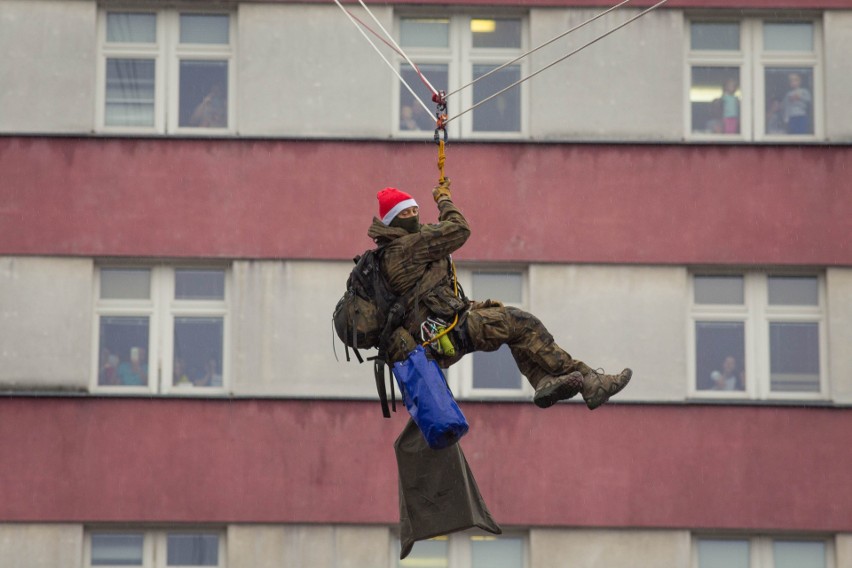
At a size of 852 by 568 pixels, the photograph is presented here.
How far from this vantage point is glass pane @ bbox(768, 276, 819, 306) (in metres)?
25.8

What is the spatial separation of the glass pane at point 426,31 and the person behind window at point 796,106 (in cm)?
382

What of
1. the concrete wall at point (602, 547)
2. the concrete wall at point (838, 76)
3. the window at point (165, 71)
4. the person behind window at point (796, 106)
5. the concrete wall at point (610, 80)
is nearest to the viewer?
the concrete wall at point (602, 547)

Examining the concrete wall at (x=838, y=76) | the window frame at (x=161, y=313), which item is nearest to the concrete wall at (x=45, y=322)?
the window frame at (x=161, y=313)

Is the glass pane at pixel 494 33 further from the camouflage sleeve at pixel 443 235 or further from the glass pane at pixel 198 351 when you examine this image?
the camouflage sleeve at pixel 443 235

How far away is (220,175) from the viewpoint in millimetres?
25547

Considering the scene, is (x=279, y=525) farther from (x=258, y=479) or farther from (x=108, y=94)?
(x=108, y=94)

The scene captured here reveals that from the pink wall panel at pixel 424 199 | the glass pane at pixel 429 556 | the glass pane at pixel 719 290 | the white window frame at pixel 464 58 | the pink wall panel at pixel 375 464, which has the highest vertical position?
the white window frame at pixel 464 58

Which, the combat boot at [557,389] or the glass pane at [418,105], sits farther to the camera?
the glass pane at [418,105]

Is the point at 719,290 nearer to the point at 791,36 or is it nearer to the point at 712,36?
the point at 712,36

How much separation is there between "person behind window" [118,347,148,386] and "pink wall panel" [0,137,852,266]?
1094mm

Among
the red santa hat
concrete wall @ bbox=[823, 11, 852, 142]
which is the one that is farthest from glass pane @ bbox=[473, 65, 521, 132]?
the red santa hat

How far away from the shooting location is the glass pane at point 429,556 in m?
25.2

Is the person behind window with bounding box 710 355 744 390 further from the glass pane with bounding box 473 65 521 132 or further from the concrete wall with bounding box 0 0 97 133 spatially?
the concrete wall with bounding box 0 0 97 133

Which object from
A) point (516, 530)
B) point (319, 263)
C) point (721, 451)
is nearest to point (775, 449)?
point (721, 451)
